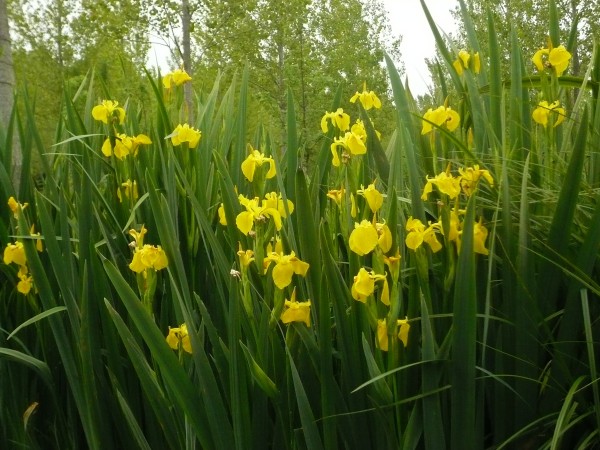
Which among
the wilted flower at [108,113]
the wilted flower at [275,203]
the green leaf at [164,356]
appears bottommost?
the green leaf at [164,356]

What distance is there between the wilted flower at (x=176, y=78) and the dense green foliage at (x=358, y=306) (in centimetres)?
21

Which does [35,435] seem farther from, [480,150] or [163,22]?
[163,22]

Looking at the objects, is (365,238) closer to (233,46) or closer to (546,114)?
(546,114)

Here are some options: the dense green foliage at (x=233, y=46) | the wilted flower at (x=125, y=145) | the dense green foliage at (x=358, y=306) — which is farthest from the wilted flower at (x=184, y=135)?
the dense green foliage at (x=233, y=46)

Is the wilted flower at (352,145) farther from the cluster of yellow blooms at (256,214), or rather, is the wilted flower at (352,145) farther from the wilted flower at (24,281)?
the wilted flower at (24,281)

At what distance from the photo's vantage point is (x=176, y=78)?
1.64 metres

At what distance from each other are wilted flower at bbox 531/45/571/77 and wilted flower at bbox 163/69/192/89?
2.54ft

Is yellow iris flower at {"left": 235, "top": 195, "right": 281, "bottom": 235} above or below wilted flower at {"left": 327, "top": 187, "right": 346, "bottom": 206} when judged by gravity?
below

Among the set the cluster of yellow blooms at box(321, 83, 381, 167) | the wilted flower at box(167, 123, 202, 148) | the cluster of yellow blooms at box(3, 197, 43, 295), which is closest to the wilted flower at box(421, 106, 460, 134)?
the cluster of yellow blooms at box(321, 83, 381, 167)

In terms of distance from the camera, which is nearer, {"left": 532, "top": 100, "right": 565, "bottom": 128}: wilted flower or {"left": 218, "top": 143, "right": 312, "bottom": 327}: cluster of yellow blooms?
{"left": 218, "top": 143, "right": 312, "bottom": 327}: cluster of yellow blooms

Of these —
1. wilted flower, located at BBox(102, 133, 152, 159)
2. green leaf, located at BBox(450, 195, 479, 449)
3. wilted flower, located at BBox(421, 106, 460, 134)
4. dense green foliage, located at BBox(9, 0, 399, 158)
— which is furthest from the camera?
dense green foliage, located at BBox(9, 0, 399, 158)

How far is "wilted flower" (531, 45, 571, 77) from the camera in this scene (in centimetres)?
135

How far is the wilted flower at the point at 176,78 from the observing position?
5.33 feet

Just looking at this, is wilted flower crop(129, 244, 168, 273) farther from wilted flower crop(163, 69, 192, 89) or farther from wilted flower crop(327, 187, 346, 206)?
wilted flower crop(163, 69, 192, 89)
